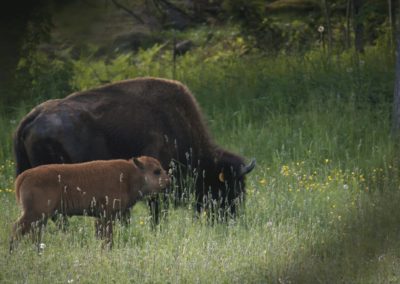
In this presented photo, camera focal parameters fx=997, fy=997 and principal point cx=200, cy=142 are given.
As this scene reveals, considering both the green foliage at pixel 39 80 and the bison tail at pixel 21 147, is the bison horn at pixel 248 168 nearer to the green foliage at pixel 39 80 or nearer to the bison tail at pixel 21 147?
the bison tail at pixel 21 147

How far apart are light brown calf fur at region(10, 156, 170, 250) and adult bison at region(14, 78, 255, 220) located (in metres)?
0.84

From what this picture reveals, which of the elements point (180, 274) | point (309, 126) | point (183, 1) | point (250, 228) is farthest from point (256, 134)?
point (183, 1)

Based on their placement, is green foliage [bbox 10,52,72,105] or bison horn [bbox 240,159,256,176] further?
green foliage [bbox 10,52,72,105]

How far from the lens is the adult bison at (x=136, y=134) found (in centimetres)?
995

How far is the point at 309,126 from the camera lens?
13.3m

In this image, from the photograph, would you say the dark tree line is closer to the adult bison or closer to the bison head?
the adult bison

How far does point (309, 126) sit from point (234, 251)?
5.37 m

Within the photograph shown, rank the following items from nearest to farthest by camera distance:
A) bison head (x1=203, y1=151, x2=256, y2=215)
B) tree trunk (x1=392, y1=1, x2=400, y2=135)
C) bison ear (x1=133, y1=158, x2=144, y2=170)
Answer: bison ear (x1=133, y1=158, x2=144, y2=170) → bison head (x1=203, y1=151, x2=256, y2=215) → tree trunk (x1=392, y1=1, x2=400, y2=135)

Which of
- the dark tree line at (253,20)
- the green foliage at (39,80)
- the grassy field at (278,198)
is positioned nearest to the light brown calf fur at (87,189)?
the grassy field at (278,198)

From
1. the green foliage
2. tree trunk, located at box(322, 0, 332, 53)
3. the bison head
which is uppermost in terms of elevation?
tree trunk, located at box(322, 0, 332, 53)

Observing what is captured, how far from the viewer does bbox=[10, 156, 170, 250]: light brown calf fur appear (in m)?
8.41

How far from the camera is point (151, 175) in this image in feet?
30.3

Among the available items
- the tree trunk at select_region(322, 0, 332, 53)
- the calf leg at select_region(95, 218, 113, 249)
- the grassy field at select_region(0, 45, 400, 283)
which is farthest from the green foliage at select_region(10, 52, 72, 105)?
the calf leg at select_region(95, 218, 113, 249)

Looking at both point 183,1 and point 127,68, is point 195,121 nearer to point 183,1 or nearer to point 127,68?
point 127,68
